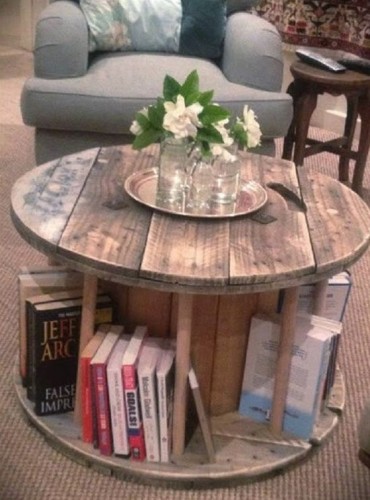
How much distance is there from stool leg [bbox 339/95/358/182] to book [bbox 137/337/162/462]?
168cm

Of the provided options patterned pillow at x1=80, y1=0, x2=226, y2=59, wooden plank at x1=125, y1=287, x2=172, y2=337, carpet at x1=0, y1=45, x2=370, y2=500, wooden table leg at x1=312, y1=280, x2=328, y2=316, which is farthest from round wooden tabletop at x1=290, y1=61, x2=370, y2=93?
wooden plank at x1=125, y1=287, x2=172, y2=337

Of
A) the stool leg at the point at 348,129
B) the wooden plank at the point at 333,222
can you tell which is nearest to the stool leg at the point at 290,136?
the stool leg at the point at 348,129

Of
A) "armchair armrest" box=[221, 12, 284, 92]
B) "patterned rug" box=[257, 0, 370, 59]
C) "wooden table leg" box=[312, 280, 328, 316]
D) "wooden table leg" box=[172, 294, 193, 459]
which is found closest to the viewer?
"wooden table leg" box=[172, 294, 193, 459]

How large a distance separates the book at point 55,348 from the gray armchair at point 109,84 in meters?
0.97

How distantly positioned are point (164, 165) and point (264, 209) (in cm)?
23

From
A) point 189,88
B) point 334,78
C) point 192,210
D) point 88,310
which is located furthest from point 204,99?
point 334,78

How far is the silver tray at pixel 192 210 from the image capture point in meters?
1.52

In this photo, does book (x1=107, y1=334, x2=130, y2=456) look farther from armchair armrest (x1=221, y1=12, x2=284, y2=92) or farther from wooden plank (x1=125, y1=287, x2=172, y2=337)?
armchair armrest (x1=221, y1=12, x2=284, y2=92)

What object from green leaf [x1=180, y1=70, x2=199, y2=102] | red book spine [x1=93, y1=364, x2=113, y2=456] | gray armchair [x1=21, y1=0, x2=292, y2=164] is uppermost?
green leaf [x1=180, y1=70, x2=199, y2=102]

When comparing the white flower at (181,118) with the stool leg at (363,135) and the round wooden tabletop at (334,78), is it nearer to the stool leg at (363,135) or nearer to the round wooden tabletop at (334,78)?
the round wooden tabletop at (334,78)

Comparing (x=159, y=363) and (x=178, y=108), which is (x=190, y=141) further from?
(x=159, y=363)

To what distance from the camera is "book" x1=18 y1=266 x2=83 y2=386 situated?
5.22 feet

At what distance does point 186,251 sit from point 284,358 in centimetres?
33

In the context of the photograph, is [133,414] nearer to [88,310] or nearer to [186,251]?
[88,310]
